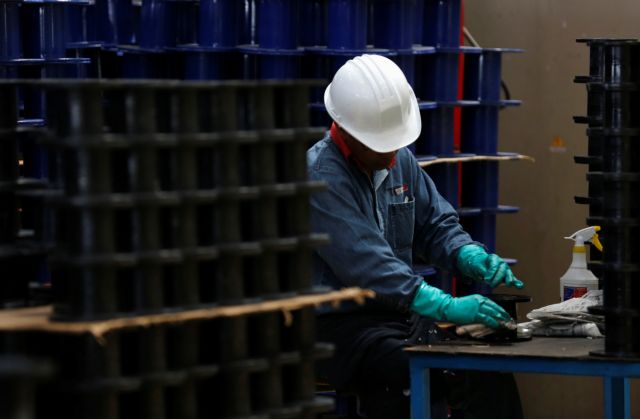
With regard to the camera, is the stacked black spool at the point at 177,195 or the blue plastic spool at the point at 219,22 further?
the blue plastic spool at the point at 219,22

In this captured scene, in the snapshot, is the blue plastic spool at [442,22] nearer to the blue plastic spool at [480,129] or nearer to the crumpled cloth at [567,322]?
the blue plastic spool at [480,129]

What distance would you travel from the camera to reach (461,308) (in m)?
5.61

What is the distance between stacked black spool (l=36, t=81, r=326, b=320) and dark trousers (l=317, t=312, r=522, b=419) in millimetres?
1535

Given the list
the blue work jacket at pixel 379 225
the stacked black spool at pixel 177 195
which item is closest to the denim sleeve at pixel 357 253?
the blue work jacket at pixel 379 225

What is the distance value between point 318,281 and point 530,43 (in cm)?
341

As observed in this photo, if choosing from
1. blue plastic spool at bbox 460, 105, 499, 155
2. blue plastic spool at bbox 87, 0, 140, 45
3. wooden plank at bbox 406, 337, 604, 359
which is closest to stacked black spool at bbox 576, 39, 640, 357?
wooden plank at bbox 406, 337, 604, 359

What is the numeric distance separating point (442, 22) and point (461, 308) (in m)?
2.35

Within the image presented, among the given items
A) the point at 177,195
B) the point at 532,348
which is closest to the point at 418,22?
the point at 532,348

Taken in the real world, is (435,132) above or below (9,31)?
below

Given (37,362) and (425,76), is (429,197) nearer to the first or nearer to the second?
(425,76)

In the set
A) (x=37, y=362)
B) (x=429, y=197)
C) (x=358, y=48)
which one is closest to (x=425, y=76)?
(x=358, y=48)

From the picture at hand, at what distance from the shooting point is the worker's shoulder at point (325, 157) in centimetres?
597

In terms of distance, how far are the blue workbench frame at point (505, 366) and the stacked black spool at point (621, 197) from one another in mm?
64

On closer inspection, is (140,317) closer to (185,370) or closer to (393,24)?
(185,370)
